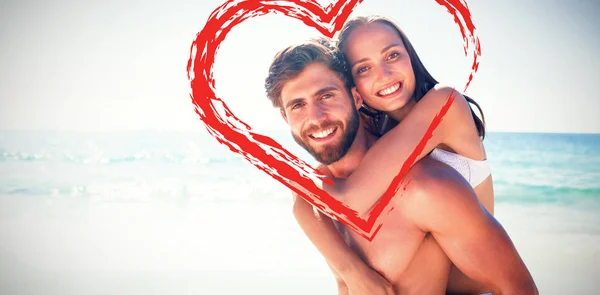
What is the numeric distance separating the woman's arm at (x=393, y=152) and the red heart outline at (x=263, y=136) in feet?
0.10

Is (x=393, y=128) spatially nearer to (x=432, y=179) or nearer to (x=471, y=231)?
(x=432, y=179)

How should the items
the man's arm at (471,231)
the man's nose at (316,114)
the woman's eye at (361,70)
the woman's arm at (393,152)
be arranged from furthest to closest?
the woman's eye at (361,70) → the man's nose at (316,114) → the woman's arm at (393,152) → the man's arm at (471,231)

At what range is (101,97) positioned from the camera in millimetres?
19469

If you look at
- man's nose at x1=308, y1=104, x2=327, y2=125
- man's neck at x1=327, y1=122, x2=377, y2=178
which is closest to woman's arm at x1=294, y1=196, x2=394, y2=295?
man's neck at x1=327, y1=122, x2=377, y2=178

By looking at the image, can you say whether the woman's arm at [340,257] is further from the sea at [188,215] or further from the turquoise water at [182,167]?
the turquoise water at [182,167]

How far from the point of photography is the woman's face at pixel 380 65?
8.39ft

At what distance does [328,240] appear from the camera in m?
2.48

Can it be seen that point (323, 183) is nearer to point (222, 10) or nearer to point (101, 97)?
point (222, 10)

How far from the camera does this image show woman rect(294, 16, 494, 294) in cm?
225

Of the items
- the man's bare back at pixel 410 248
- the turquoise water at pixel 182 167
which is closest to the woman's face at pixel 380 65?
the man's bare back at pixel 410 248

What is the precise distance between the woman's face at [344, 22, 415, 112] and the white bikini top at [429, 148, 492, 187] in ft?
1.05

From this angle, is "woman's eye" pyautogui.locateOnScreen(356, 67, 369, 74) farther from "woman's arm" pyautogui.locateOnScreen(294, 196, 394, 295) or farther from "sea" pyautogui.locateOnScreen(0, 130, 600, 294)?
"sea" pyautogui.locateOnScreen(0, 130, 600, 294)

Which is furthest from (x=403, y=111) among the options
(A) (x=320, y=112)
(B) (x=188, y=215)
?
(B) (x=188, y=215)

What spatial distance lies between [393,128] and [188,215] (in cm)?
975
